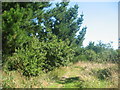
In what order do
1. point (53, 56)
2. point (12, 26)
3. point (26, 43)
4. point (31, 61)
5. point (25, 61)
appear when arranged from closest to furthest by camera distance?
1. point (12, 26)
2. point (25, 61)
3. point (31, 61)
4. point (26, 43)
5. point (53, 56)

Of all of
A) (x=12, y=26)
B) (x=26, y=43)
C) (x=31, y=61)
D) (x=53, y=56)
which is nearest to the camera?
(x=12, y=26)

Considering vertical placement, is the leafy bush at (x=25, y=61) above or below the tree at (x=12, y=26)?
below

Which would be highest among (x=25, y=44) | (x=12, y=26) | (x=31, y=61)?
(x=12, y=26)

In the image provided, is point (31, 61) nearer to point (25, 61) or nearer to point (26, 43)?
point (25, 61)

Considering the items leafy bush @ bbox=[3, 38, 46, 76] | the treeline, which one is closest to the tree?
the treeline

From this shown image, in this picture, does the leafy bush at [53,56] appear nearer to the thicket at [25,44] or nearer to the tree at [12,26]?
the thicket at [25,44]

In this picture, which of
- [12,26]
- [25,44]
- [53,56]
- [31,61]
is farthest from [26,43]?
[53,56]

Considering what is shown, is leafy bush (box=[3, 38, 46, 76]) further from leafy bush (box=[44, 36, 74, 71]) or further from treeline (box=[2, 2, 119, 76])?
leafy bush (box=[44, 36, 74, 71])

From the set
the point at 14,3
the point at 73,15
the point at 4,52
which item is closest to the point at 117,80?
the point at 4,52

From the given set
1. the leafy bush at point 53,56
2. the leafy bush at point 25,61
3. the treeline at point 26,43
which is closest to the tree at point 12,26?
the treeline at point 26,43

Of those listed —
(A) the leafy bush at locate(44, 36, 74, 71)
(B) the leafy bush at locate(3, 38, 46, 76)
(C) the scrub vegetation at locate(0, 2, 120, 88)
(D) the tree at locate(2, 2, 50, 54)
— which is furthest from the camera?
(A) the leafy bush at locate(44, 36, 74, 71)

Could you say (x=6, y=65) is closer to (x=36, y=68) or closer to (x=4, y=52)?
(x=4, y=52)

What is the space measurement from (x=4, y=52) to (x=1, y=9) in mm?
2307

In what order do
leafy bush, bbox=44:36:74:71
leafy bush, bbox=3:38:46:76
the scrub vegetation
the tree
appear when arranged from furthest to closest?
leafy bush, bbox=44:36:74:71 → leafy bush, bbox=3:38:46:76 → the tree → the scrub vegetation
